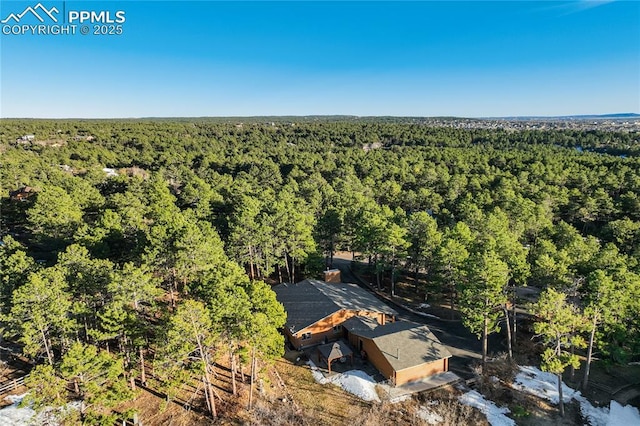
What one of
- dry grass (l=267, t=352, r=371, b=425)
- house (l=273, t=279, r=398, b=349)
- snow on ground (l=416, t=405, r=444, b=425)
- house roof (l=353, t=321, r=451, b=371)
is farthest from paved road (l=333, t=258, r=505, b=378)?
dry grass (l=267, t=352, r=371, b=425)

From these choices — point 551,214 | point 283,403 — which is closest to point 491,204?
point 551,214

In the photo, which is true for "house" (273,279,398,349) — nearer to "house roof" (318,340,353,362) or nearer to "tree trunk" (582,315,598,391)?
"house roof" (318,340,353,362)

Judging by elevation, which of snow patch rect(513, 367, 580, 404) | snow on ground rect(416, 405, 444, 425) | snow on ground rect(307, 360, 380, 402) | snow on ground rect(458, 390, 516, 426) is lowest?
snow patch rect(513, 367, 580, 404)

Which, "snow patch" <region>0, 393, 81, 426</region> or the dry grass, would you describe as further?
the dry grass

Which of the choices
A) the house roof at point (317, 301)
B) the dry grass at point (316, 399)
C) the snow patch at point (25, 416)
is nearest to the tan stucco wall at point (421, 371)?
the dry grass at point (316, 399)

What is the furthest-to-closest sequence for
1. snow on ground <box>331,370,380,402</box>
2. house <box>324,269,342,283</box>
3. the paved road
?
1. house <box>324,269,342,283</box>
2. the paved road
3. snow on ground <box>331,370,380,402</box>

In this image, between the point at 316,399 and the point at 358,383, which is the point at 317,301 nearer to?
the point at 358,383

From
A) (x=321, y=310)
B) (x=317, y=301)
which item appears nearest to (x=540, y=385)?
(x=321, y=310)

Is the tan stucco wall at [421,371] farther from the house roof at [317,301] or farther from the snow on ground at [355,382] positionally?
the house roof at [317,301]
